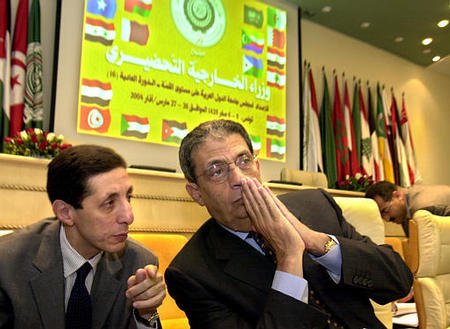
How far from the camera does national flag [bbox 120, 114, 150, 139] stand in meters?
4.60

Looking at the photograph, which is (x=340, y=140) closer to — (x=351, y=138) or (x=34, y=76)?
(x=351, y=138)

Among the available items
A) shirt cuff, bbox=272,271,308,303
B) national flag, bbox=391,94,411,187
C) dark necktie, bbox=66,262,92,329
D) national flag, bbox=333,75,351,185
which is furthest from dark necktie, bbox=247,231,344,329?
national flag, bbox=391,94,411,187

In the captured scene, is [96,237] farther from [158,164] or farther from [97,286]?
[158,164]

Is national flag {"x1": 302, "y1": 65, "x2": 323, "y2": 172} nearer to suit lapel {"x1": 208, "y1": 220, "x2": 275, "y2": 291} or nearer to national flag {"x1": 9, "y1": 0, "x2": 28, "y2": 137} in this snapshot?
national flag {"x1": 9, "y1": 0, "x2": 28, "y2": 137}

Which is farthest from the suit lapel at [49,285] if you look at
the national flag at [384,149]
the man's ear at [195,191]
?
the national flag at [384,149]

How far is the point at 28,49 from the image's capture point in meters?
4.36

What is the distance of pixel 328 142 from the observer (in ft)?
22.2

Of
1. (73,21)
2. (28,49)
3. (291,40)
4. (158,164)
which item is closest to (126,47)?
(73,21)

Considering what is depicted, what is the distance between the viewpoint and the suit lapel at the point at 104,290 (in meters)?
1.43

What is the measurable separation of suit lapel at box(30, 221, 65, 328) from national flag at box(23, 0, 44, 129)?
10.4 feet

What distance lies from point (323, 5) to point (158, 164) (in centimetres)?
399

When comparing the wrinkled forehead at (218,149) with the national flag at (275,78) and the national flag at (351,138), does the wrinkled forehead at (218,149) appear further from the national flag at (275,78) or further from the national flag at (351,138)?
the national flag at (351,138)

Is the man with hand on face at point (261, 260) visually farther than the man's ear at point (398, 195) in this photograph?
No

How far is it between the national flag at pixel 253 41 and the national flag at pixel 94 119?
2253 mm
